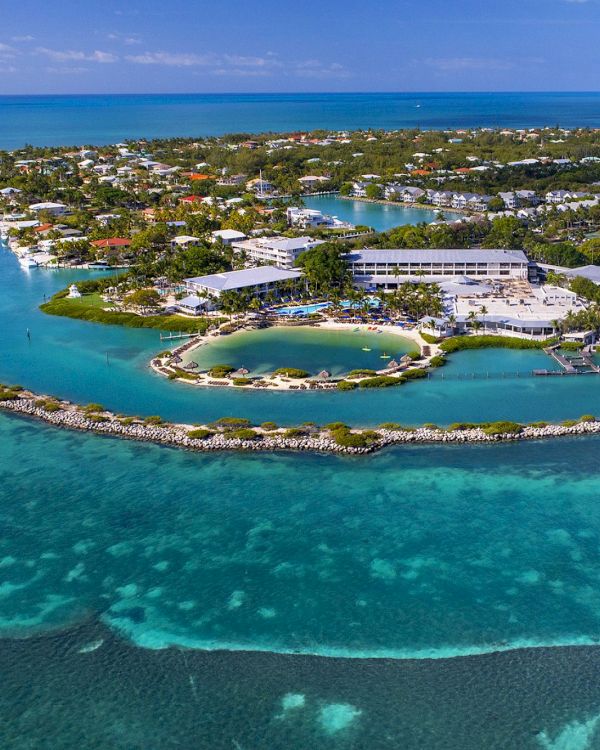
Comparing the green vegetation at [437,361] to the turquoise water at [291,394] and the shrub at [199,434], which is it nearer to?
the turquoise water at [291,394]

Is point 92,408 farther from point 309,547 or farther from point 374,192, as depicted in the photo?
point 374,192

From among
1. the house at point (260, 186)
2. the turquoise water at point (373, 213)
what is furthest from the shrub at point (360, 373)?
the house at point (260, 186)

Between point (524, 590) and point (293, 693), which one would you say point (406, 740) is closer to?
point (293, 693)

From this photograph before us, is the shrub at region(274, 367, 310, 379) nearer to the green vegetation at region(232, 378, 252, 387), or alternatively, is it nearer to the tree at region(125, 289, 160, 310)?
the green vegetation at region(232, 378, 252, 387)

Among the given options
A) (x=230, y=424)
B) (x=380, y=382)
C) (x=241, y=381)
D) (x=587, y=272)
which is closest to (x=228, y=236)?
(x=587, y=272)

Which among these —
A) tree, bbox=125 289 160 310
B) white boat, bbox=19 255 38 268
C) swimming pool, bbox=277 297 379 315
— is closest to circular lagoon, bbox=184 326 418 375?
swimming pool, bbox=277 297 379 315
